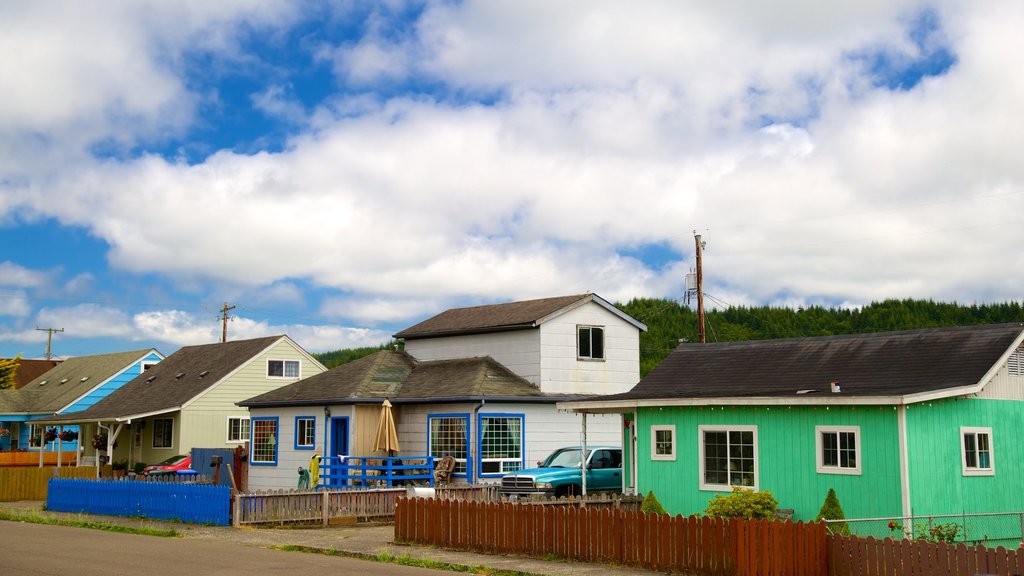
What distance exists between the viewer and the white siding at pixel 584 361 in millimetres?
32656

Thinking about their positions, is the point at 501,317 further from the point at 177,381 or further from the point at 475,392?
the point at 177,381

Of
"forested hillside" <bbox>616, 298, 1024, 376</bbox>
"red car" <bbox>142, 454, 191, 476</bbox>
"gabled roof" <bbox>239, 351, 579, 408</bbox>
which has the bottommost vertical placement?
"red car" <bbox>142, 454, 191, 476</bbox>

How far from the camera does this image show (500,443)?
3039 cm

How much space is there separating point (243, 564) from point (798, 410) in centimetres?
1095

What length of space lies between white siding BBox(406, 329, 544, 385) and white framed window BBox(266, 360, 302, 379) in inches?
404

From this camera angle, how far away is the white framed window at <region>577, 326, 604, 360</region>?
110 feet

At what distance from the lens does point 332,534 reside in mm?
21531

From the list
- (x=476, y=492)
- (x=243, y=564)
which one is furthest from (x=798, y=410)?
(x=243, y=564)

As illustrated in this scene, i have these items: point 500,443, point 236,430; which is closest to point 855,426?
point 500,443

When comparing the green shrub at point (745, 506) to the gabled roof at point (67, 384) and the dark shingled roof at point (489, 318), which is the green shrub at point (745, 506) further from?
the gabled roof at point (67, 384)

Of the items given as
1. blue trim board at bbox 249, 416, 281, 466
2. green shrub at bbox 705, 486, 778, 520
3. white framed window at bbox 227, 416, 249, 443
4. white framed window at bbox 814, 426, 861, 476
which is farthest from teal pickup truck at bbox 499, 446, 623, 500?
white framed window at bbox 227, 416, 249, 443

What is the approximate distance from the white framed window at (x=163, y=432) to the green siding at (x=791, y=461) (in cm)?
2537

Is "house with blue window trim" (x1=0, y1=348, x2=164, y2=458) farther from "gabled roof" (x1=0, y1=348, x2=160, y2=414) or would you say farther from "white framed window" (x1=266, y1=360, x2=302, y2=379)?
"white framed window" (x1=266, y1=360, x2=302, y2=379)

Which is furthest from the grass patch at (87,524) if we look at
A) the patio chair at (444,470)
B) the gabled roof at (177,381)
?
the gabled roof at (177,381)
